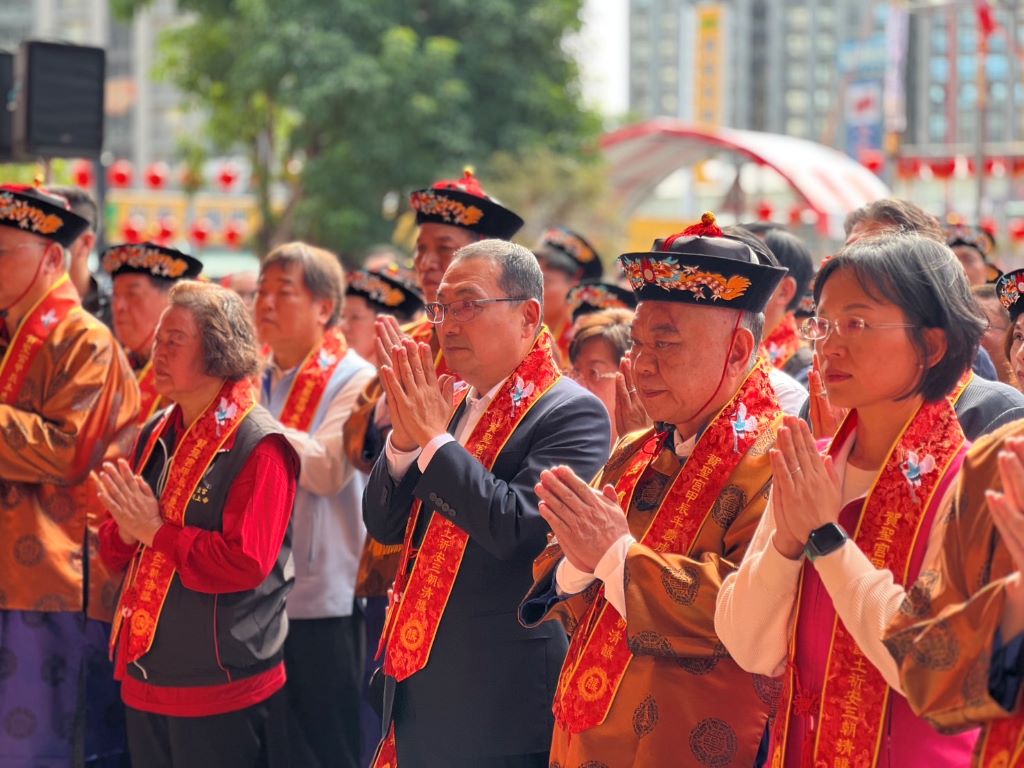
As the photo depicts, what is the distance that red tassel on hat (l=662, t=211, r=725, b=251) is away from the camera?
276cm

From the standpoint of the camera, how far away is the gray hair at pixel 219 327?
371cm

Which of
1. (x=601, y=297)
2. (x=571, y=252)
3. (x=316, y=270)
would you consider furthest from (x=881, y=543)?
(x=571, y=252)

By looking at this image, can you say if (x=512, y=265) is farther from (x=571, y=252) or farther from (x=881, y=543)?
(x=571, y=252)

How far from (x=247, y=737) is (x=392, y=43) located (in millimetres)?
14647

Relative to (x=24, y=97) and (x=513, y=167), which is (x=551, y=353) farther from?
(x=513, y=167)

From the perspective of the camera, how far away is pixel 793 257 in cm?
441

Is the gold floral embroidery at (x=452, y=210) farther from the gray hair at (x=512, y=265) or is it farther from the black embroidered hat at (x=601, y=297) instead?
the black embroidered hat at (x=601, y=297)

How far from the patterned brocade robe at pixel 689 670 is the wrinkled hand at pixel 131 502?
1391 mm

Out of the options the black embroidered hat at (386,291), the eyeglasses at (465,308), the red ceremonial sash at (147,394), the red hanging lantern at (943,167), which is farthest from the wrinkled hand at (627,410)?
the red hanging lantern at (943,167)

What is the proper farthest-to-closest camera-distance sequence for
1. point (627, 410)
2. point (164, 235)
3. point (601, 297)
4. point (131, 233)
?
1. point (131, 233)
2. point (164, 235)
3. point (601, 297)
4. point (627, 410)

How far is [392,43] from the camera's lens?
1747 centimetres

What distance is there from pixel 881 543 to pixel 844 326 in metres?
0.34

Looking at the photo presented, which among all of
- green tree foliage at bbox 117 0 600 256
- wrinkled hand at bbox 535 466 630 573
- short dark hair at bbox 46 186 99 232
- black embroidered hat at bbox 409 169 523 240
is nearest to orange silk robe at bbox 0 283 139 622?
black embroidered hat at bbox 409 169 523 240

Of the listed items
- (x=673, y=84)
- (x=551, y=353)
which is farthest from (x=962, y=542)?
(x=673, y=84)
